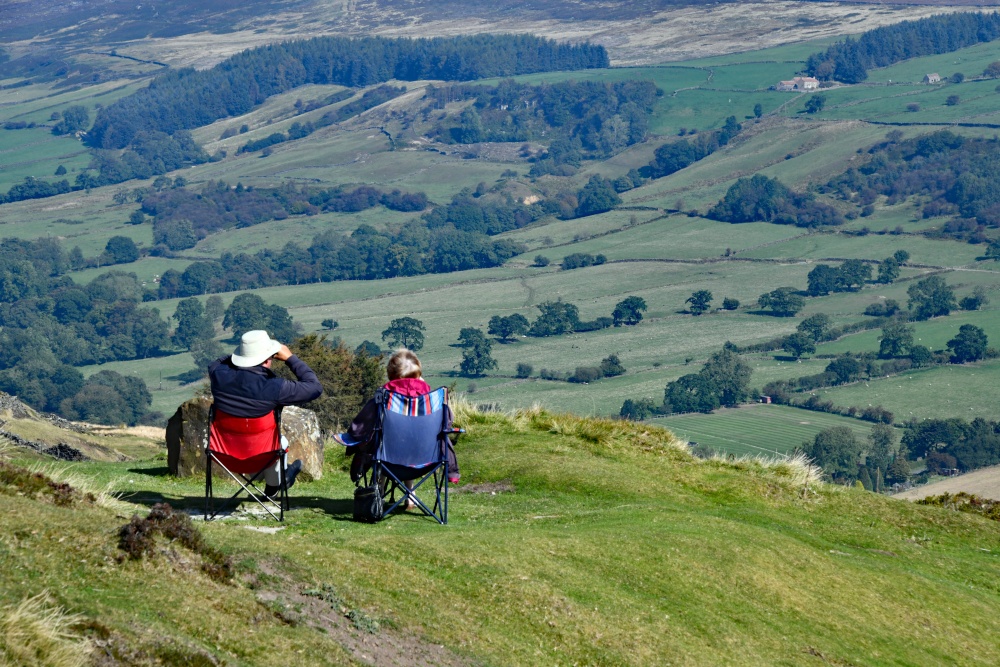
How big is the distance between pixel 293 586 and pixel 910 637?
7574 mm

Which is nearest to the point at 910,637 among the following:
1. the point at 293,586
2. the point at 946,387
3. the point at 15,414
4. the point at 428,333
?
the point at 293,586

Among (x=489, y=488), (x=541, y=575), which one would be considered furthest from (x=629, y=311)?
(x=541, y=575)

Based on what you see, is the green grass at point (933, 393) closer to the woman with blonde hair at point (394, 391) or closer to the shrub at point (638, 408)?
the shrub at point (638, 408)

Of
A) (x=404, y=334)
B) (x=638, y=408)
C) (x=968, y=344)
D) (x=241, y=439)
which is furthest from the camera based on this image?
(x=404, y=334)

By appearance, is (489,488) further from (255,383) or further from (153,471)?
(255,383)

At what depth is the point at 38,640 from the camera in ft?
26.0

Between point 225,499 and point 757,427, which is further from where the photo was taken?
point 757,427

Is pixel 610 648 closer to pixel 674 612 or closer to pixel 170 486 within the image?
pixel 674 612

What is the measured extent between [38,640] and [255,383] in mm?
6591

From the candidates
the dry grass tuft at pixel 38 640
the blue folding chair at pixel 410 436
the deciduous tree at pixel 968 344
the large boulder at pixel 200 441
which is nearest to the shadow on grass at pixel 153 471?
the large boulder at pixel 200 441

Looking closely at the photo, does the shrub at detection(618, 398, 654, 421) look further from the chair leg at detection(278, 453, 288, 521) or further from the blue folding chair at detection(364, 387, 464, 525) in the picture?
the chair leg at detection(278, 453, 288, 521)

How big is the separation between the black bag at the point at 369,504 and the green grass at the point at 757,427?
10386cm

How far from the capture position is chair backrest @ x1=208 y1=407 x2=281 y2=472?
14523mm

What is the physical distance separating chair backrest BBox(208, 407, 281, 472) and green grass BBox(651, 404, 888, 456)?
10477 centimetres
